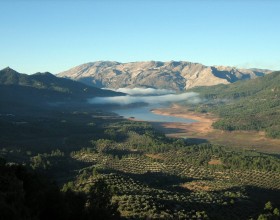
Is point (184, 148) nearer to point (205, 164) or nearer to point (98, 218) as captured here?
point (205, 164)

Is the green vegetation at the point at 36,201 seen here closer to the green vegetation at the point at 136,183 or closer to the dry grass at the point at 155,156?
the green vegetation at the point at 136,183

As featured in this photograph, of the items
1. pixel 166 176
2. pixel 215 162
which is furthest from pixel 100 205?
pixel 215 162

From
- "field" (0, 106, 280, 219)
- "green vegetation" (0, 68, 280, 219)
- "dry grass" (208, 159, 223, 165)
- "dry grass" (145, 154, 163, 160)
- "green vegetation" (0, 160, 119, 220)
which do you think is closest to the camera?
"green vegetation" (0, 160, 119, 220)

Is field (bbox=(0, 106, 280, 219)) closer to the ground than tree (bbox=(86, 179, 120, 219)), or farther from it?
closer to the ground

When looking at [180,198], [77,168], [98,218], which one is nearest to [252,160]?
[77,168]

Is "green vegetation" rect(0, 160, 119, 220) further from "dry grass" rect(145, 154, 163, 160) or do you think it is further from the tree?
"dry grass" rect(145, 154, 163, 160)

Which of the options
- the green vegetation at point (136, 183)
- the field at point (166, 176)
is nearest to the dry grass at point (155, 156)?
the field at point (166, 176)

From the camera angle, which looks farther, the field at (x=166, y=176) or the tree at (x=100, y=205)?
the field at (x=166, y=176)

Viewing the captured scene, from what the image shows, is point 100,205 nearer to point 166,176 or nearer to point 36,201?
point 36,201

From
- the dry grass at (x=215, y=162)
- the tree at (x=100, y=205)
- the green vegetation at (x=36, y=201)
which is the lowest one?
the dry grass at (x=215, y=162)

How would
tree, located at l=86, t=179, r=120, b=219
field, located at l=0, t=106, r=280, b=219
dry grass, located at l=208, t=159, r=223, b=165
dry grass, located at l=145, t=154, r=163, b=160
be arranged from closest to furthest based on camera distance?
1. tree, located at l=86, t=179, r=120, b=219
2. field, located at l=0, t=106, r=280, b=219
3. dry grass, located at l=208, t=159, r=223, b=165
4. dry grass, located at l=145, t=154, r=163, b=160

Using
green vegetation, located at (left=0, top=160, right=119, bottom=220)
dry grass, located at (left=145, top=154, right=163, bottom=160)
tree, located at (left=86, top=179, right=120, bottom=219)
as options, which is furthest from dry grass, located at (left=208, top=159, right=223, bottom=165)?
green vegetation, located at (left=0, top=160, right=119, bottom=220)
